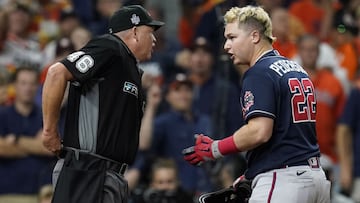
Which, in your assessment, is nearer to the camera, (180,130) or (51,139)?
(51,139)

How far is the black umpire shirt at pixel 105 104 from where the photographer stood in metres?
6.97

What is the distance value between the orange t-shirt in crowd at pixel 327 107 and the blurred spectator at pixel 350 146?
22 centimetres

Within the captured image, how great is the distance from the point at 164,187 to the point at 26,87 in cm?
192

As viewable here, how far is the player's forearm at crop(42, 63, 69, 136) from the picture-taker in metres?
6.75

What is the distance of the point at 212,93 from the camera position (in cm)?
1184

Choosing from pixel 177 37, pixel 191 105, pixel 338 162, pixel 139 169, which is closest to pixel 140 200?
pixel 139 169

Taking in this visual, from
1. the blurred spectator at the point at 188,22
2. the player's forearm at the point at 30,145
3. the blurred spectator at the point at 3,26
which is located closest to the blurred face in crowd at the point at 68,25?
the blurred spectator at the point at 3,26

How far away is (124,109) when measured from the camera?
7.05 meters

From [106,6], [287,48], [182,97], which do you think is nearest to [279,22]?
[287,48]

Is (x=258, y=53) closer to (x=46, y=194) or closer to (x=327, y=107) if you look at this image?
(x=46, y=194)

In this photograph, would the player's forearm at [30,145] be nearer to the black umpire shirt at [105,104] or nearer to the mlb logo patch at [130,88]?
the black umpire shirt at [105,104]

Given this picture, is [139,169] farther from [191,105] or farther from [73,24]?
[73,24]

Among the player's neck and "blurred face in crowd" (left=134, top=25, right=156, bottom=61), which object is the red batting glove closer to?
the player's neck

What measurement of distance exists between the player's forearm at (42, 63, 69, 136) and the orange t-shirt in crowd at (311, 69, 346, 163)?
5.19 metres
